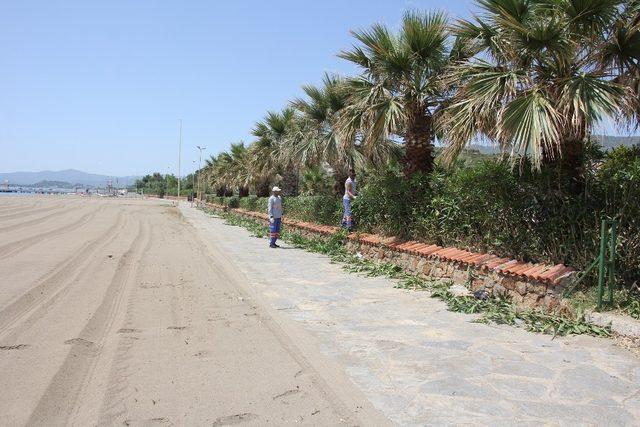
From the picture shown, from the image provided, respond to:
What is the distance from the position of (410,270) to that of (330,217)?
615 cm

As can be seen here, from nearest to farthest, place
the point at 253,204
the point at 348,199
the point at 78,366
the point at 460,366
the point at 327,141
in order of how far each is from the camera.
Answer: the point at 78,366
the point at 460,366
the point at 348,199
the point at 327,141
the point at 253,204

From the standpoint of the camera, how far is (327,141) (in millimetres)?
16672

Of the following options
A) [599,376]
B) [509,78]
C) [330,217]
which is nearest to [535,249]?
[509,78]

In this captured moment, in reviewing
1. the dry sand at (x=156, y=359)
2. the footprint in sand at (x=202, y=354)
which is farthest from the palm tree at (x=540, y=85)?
the footprint in sand at (x=202, y=354)

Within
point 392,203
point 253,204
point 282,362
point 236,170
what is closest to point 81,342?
point 282,362

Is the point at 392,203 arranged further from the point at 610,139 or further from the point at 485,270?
the point at 610,139

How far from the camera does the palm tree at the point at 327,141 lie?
15.9 metres

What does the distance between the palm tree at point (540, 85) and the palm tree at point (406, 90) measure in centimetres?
246

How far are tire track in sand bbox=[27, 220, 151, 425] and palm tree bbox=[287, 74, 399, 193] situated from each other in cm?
937

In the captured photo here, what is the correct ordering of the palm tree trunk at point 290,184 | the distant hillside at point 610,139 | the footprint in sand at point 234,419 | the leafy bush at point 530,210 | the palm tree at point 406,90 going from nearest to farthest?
1. the footprint in sand at point 234,419
2. the leafy bush at point 530,210
3. the distant hillside at point 610,139
4. the palm tree at point 406,90
5. the palm tree trunk at point 290,184

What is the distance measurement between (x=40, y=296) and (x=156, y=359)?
3666 mm

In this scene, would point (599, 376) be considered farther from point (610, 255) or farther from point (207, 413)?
point (207, 413)

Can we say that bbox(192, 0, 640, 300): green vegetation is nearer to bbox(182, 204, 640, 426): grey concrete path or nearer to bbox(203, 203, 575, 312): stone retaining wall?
bbox(203, 203, 575, 312): stone retaining wall

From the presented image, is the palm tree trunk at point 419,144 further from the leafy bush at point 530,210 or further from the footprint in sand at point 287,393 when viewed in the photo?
the footprint in sand at point 287,393
